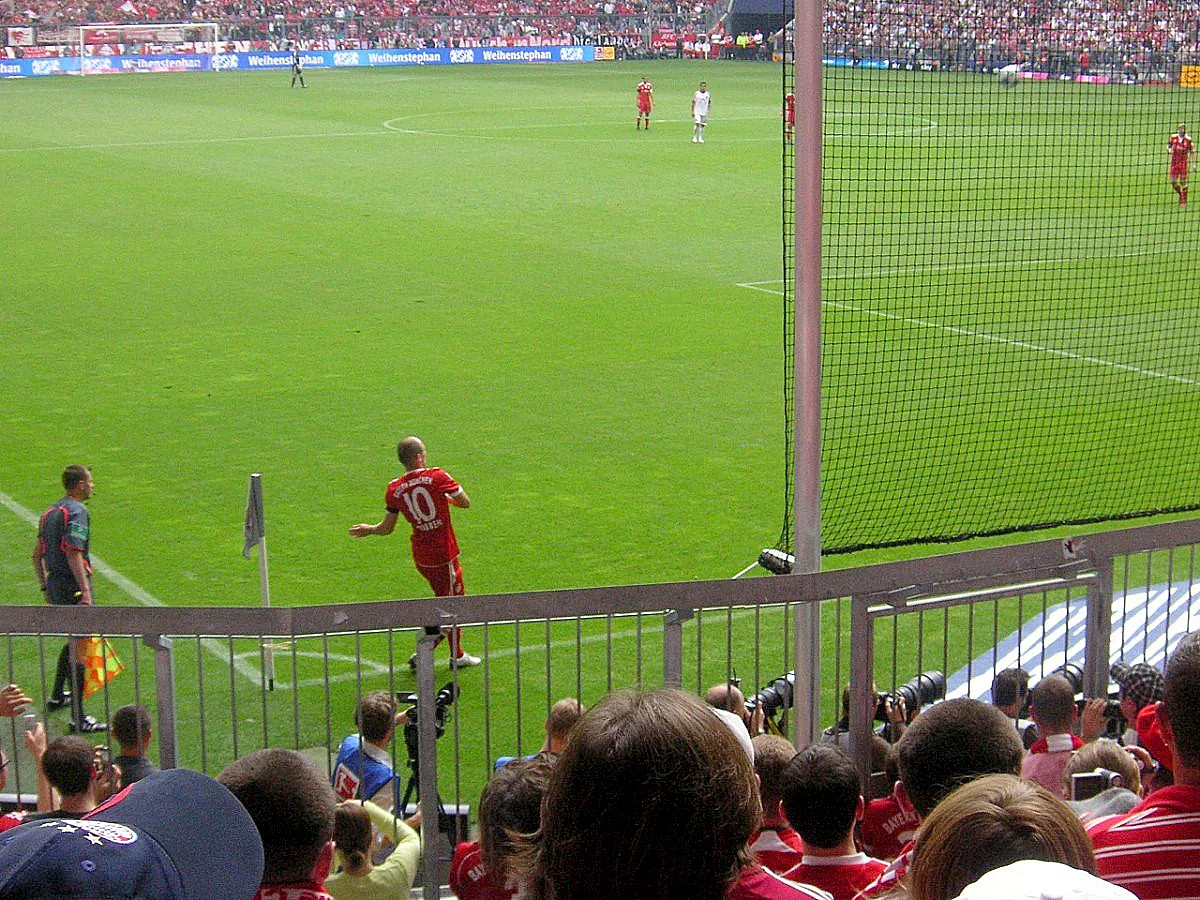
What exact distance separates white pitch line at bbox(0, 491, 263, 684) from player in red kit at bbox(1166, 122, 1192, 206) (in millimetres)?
19964

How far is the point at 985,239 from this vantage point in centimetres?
2378

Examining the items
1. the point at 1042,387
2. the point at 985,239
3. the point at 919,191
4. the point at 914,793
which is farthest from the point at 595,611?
the point at 919,191

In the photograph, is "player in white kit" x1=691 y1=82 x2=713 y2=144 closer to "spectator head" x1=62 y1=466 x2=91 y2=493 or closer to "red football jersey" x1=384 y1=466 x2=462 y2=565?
"red football jersey" x1=384 y1=466 x2=462 y2=565

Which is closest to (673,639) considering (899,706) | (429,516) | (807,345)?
(899,706)

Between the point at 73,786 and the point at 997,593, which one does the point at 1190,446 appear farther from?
the point at 73,786

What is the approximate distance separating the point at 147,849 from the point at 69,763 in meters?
3.10

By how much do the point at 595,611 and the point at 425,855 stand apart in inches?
42.5

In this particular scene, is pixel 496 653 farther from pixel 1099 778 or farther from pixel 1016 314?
pixel 1016 314

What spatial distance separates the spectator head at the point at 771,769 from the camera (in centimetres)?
438

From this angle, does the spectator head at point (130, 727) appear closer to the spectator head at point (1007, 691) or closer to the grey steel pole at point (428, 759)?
the grey steel pole at point (428, 759)

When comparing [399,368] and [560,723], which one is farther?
[399,368]

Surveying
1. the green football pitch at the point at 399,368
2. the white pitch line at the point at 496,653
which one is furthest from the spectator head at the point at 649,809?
the white pitch line at the point at 496,653

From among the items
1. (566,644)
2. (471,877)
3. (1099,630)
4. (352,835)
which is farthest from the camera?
(566,644)

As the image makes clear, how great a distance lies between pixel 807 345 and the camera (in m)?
6.61
